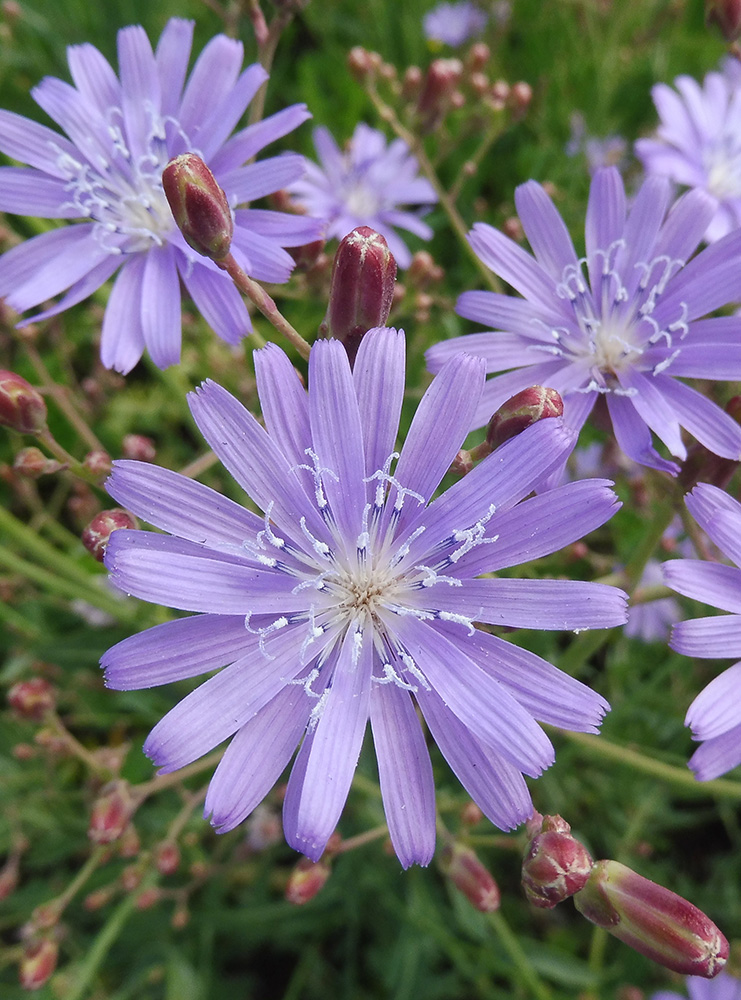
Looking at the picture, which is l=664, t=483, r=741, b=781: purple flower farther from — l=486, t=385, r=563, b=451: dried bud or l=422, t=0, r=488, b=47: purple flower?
l=422, t=0, r=488, b=47: purple flower

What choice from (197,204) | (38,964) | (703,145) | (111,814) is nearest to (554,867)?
(111,814)

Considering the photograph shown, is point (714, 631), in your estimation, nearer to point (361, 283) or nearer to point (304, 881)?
point (361, 283)

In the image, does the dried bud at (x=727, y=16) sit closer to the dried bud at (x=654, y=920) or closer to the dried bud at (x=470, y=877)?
the dried bud at (x=654, y=920)

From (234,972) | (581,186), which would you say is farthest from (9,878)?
(581,186)

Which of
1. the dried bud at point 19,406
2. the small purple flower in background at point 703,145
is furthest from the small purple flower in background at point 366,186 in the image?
the dried bud at point 19,406

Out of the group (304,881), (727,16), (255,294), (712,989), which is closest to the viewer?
(255,294)

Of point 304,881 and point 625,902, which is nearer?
point 625,902

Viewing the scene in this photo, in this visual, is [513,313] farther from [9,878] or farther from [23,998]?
[23,998]
